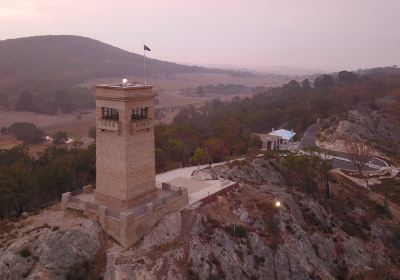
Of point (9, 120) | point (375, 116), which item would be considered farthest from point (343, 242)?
point (9, 120)

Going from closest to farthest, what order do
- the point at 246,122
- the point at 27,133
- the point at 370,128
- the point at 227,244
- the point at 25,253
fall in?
the point at 25,253, the point at 227,244, the point at 370,128, the point at 246,122, the point at 27,133

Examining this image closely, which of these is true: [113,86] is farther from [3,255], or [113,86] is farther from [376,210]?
[376,210]

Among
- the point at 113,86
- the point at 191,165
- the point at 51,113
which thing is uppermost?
the point at 113,86

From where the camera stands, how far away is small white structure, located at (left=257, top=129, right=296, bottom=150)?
63281mm

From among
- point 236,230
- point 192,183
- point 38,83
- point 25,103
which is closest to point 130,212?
point 236,230

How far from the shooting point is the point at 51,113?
120062 millimetres

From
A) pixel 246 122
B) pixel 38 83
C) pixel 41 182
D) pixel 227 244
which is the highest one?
pixel 41 182

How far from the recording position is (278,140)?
65.9 m

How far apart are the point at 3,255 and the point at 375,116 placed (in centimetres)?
7111

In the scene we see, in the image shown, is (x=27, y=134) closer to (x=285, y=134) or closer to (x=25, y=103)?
(x=25, y=103)

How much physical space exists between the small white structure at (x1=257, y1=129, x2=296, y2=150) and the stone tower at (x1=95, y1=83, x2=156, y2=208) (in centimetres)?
3623

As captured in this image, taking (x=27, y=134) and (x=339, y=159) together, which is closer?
(x=339, y=159)

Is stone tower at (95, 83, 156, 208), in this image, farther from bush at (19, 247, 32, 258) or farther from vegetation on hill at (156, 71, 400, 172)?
vegetation on hill at (156, 71, 400, 172)

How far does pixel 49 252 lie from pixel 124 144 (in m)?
7.80
